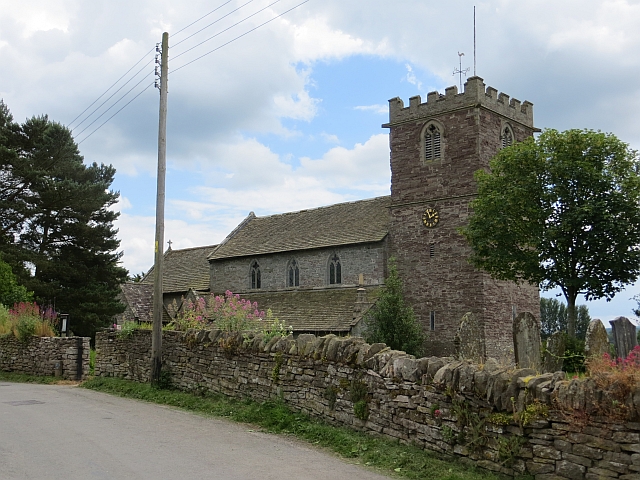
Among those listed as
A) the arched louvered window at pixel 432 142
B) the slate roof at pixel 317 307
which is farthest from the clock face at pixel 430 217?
the slate roof at pixel 317 307

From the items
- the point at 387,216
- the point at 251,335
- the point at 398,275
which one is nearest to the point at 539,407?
the point at 251,335

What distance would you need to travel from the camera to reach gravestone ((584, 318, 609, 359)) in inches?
420

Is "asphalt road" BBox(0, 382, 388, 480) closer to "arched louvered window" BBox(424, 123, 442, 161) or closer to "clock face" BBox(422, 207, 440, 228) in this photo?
"clock face" BBox(422, 207, 440, 228)

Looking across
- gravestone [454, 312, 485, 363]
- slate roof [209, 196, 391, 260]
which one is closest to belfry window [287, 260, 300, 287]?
slate roof [209, 196, 391, 260]

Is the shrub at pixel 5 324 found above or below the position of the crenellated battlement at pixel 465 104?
Answer: below

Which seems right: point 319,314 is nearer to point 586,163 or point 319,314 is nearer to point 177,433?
point 586,163

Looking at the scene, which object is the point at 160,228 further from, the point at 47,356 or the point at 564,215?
the point at 564,215

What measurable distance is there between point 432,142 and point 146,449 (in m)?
27.8

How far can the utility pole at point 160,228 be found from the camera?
17188mm

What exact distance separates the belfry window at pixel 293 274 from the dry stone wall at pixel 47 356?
715 inches

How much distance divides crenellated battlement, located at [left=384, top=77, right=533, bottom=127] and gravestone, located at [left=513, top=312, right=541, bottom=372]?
942 inches

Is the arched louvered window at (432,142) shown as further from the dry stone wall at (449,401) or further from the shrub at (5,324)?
the dry stone wall at (449,401)

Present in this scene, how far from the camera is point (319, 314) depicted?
3472 cm

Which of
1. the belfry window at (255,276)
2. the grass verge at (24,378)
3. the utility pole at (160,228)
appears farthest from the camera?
the belfry window at (255,276)
